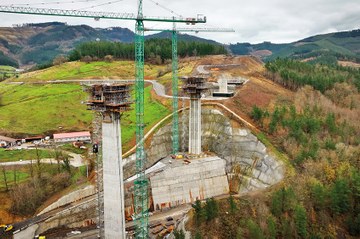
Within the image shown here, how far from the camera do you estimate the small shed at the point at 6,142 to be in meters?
92.6

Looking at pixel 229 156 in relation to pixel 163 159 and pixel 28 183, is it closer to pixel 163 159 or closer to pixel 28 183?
pixel 163 159

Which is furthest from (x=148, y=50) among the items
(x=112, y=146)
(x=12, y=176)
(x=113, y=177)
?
(x=113, y=177)

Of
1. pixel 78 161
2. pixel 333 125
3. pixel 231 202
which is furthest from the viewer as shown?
pixel 333 125

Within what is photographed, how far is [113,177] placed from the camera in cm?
5684

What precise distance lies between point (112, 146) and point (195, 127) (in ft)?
107

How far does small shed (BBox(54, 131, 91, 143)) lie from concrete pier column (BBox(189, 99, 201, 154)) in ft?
97.8

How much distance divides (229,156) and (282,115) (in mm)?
20172

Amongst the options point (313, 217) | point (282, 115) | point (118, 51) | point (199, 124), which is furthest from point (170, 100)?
point (118, 51)

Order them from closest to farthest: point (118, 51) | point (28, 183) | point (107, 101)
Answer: point (107, 101) < point (28, 183) < point (118, 51)

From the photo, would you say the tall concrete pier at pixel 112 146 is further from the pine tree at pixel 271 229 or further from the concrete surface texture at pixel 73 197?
the pine tree at pixel 271 229

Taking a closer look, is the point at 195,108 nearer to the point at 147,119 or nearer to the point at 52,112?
the point at 147,119

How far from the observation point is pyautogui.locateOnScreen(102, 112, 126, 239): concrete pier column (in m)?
55.8

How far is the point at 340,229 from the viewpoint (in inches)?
2463

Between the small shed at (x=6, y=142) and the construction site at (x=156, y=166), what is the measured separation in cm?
2740
